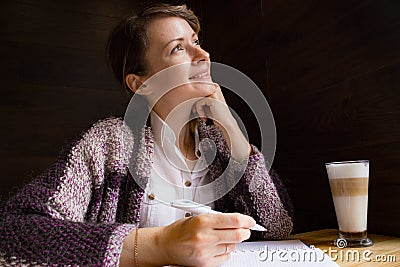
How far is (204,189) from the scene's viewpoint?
107 centimetres

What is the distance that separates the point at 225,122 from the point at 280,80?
398 millimetres

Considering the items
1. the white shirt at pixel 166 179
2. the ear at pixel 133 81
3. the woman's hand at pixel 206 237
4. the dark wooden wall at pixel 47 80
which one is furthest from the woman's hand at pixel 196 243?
the dark wooden wall at pixel 47 80

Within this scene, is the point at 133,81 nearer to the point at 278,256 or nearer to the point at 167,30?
the point at 167,30

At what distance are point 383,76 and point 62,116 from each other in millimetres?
1256

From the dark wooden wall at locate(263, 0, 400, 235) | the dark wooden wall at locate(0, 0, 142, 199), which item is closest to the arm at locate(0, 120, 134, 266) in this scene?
the dark wooden wall at locate(263, 0, 400, 235)

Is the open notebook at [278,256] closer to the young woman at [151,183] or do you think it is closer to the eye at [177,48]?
the young woman at [151,183]

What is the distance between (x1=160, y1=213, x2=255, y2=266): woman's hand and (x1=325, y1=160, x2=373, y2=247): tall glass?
31cm

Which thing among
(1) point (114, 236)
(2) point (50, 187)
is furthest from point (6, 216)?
(1) point (114, 236)

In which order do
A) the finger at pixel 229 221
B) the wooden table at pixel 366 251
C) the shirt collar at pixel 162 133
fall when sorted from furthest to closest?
the shirt collar at pixel 162 133 → the wooden table at pixel 366 251 → the finger at pixel 229 221

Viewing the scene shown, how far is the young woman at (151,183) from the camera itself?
627mm

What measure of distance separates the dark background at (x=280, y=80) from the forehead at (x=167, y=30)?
398mm

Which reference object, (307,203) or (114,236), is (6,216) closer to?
(114,236)

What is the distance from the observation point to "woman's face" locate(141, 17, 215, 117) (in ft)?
3.31

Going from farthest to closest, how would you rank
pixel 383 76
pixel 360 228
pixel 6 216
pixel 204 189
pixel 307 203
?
1. pixel 307 203
2. pixel 204 189
3. pixel 383 76
4. pixel 360 228
5. pixel 6 216
